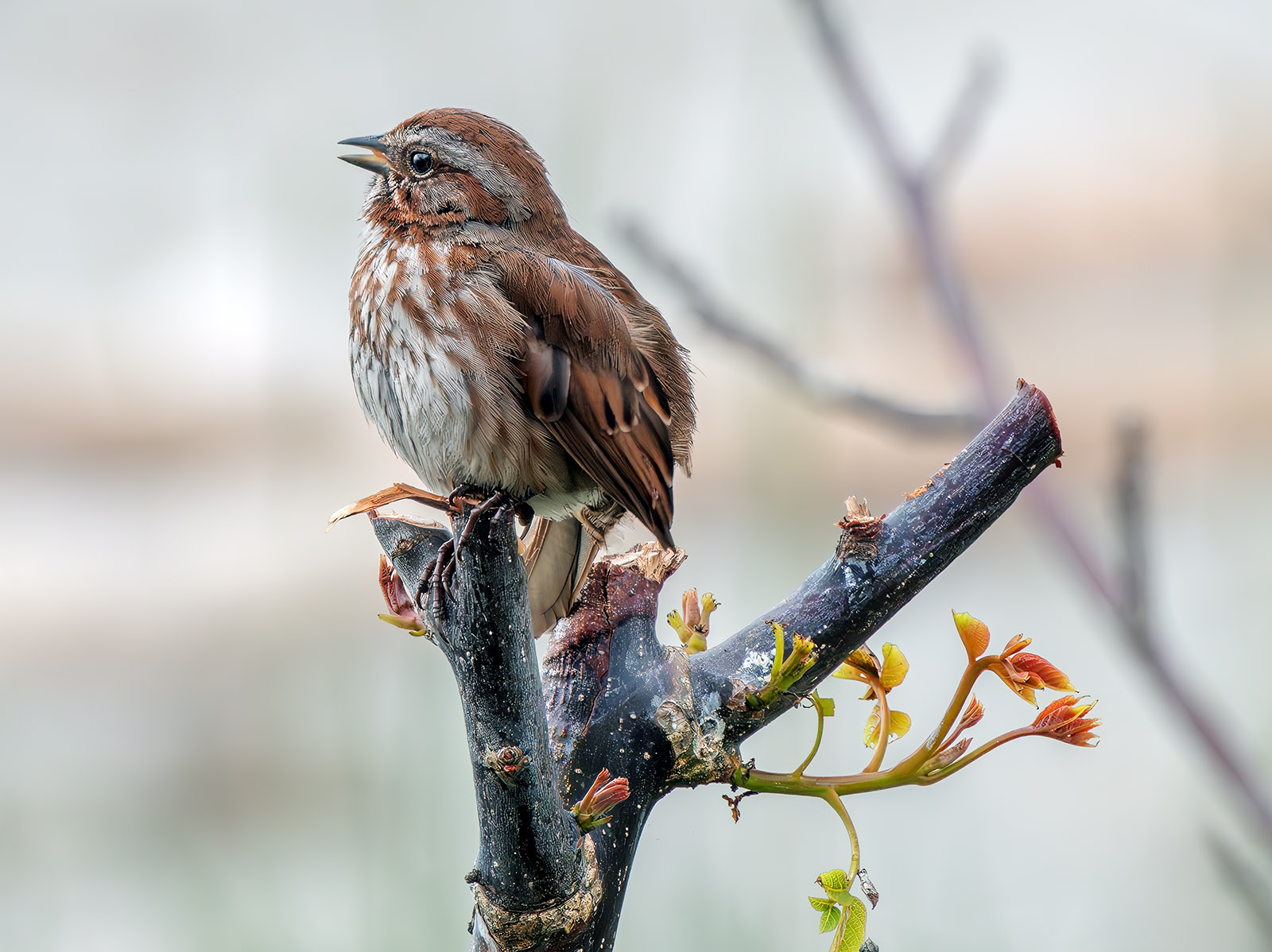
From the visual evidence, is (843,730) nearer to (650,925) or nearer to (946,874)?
(946,874)

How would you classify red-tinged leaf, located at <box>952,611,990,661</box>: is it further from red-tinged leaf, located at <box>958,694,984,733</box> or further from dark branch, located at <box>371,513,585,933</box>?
dark branch, located at <box>371,513,585,933</box>

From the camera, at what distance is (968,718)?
920 mm

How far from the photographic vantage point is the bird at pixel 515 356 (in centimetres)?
128

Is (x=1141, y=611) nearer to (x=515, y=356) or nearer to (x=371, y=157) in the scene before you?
(x=515, y=356)

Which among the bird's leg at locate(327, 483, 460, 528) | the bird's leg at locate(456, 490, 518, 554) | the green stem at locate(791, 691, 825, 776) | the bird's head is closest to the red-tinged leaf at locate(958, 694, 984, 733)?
the green stem at locate(791, 691, 825, 776)

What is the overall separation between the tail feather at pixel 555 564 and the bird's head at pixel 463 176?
0.39m

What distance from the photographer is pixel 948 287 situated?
3.79 feet

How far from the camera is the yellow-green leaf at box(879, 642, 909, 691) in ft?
3.14

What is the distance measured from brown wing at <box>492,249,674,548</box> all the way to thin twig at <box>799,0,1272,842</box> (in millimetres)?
346

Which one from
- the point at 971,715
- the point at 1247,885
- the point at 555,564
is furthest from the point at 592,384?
the point at 1247,885

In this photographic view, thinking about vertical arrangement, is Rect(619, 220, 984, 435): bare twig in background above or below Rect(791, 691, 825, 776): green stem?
above

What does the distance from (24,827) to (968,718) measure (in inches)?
73.8

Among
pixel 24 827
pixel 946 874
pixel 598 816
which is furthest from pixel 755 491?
pixel 24 827

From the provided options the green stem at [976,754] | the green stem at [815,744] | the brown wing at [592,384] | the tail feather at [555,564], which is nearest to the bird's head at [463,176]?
the brown wing at [592,384]
